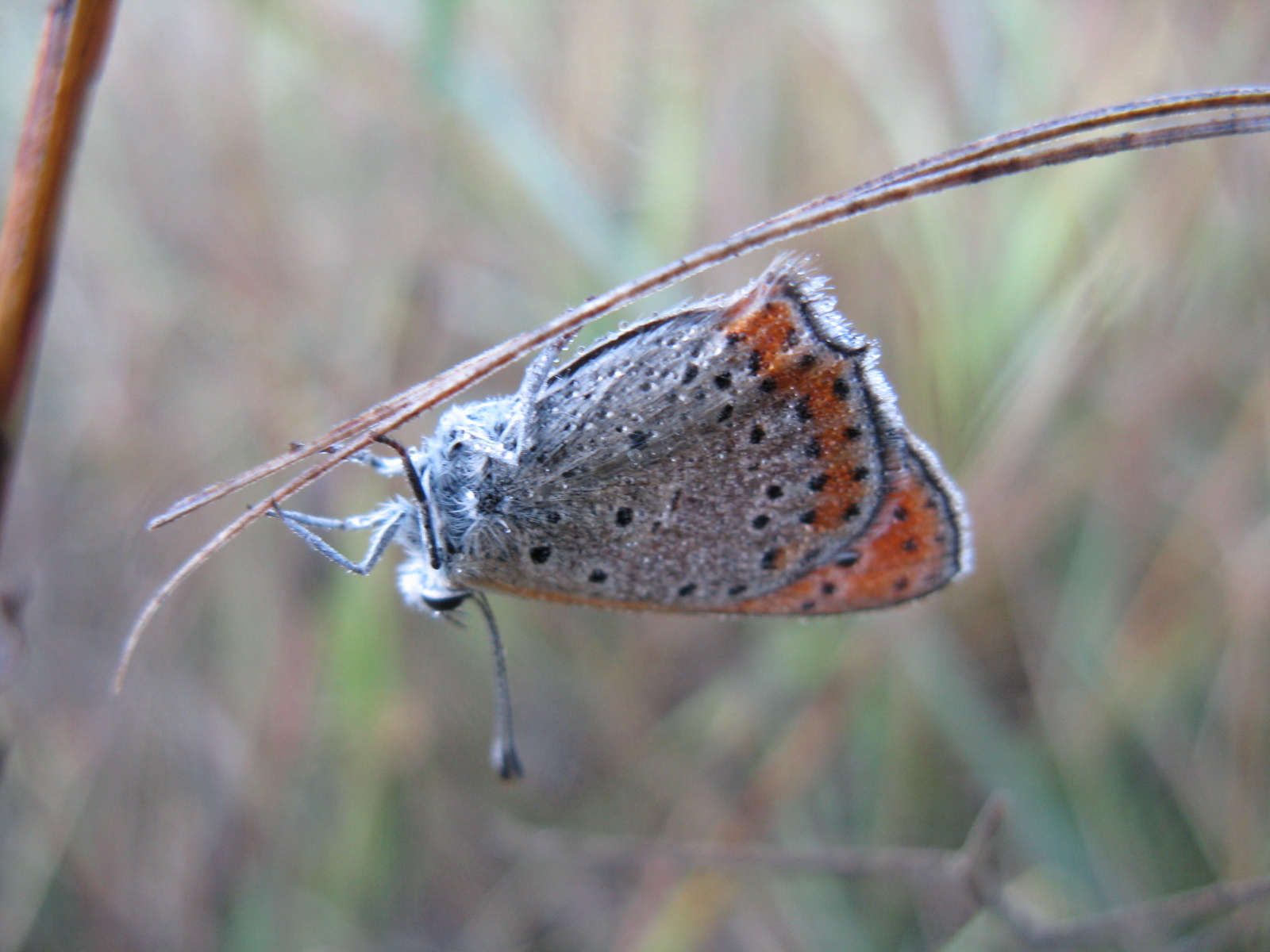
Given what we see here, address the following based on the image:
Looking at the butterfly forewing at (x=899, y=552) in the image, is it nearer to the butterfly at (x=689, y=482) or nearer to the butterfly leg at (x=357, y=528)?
the butterfly at (x=689, y=482)

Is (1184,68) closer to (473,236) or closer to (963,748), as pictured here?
(963,748)

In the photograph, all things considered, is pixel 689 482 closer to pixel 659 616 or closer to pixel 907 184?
pixel 907 184

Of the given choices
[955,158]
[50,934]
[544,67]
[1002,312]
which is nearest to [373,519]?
[955,158]

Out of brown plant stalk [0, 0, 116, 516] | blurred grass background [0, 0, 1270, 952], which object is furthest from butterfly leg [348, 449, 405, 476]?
blurred grass background [0, 0, 1270, 952]

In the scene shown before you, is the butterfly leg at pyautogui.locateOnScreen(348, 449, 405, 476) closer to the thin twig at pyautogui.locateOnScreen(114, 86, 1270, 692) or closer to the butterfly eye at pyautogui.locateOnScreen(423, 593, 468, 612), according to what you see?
the butterfly eye at pyautogui.locateOnScreen(423, 593, 468, 612)

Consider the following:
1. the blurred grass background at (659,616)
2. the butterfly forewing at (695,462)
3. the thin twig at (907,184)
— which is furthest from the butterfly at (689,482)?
the blurred grass background at (659,616)

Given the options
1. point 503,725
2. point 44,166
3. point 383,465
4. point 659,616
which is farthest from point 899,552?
point 659,616

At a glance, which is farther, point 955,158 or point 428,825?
point 428,825
